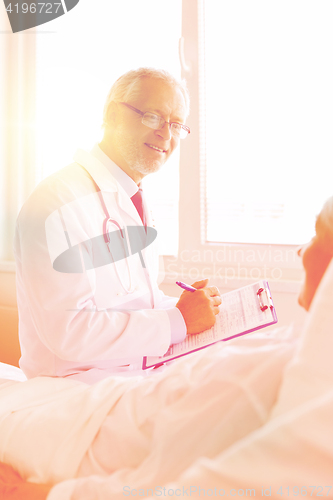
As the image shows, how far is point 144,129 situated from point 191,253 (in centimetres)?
61

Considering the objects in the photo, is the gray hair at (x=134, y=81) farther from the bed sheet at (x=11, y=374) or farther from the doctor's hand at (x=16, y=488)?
the doctor's hand at (x=16, y=488)

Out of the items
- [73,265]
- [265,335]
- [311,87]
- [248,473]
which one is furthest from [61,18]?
[248,473]

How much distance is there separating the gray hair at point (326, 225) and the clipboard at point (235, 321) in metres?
0.28

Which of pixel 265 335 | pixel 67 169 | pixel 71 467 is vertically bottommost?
pixel 71 467

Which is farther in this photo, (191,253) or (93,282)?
(191,253)

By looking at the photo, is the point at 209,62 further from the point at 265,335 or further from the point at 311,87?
the point at 265,335

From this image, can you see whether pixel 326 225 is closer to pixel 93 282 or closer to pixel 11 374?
pixel 93 282

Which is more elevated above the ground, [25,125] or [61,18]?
[61,18]

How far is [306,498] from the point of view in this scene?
32 centimetres

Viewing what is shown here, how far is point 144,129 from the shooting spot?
1.25 meters

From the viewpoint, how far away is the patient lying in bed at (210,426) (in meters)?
0.33

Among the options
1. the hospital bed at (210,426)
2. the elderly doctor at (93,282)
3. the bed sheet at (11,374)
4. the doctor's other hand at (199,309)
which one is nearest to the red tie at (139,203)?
the elderly doctor at (93,282)

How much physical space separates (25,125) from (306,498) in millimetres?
2205

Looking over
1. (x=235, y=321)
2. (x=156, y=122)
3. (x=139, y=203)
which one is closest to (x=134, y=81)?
(x=156, y=122)
